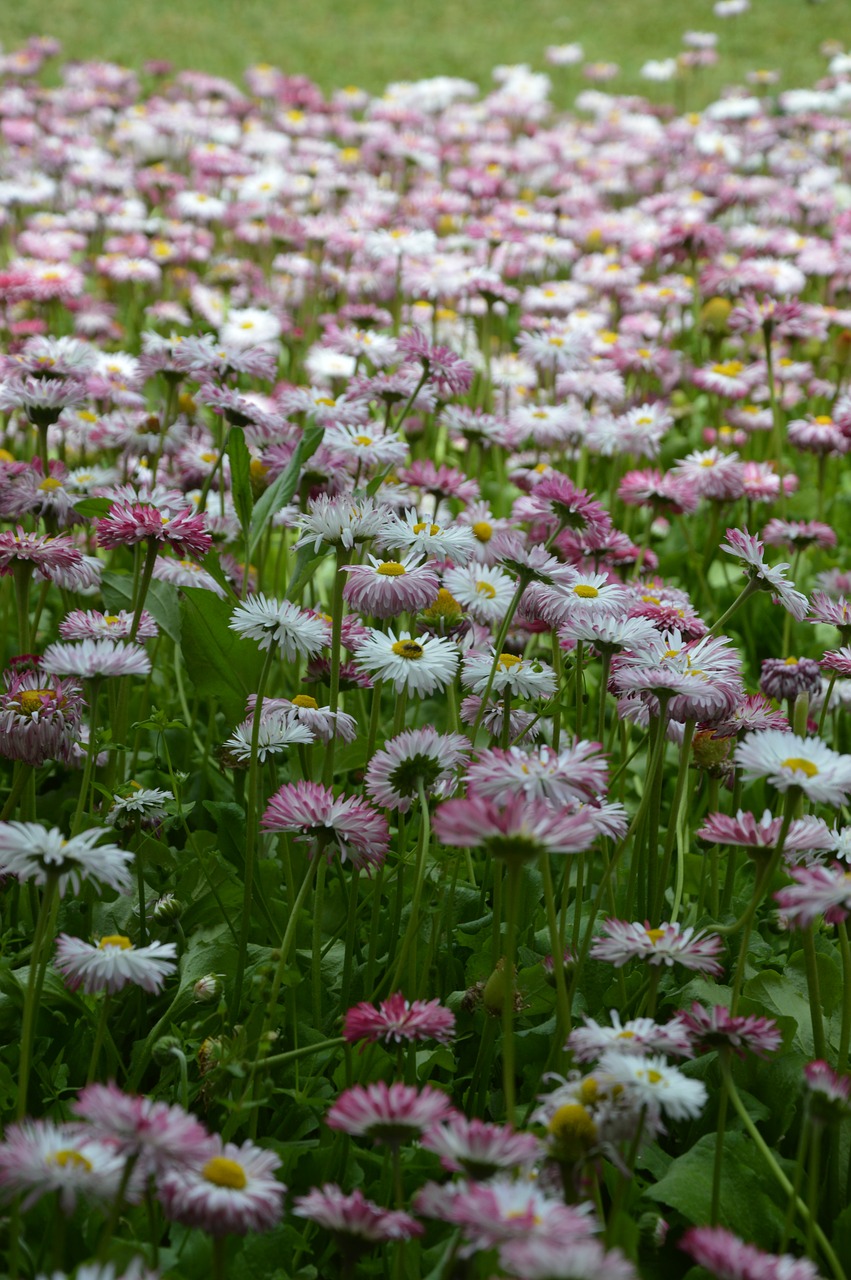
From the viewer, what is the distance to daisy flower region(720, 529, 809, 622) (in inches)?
67.6

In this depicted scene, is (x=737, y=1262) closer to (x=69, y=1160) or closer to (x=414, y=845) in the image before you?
(x=69, y=1160)

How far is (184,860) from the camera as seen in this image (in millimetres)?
2039

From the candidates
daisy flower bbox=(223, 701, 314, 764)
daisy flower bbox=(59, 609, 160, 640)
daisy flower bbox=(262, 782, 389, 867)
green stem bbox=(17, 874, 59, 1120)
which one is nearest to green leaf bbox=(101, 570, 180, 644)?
daisy flower bbox=(59, 609, 160, 640)

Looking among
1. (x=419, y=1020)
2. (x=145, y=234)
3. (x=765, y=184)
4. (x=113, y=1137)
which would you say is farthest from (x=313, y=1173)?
(x=765, y=184)

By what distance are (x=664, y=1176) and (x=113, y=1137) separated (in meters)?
0.77

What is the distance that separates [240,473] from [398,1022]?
1.23 m

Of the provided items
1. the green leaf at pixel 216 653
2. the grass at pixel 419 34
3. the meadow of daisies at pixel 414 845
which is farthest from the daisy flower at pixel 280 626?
the grass at pixel 419 34

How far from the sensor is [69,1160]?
1098 mm

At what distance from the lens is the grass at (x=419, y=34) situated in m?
11.4

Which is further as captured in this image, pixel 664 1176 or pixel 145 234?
pixel 145 234

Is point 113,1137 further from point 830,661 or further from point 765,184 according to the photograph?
point 765,184

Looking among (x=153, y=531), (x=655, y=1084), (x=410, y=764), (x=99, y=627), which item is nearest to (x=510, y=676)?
(x=410, y=764)

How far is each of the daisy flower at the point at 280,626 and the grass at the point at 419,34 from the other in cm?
970

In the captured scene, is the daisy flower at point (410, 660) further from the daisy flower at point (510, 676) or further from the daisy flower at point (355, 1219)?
the daisy flower at point (355, 1219)
